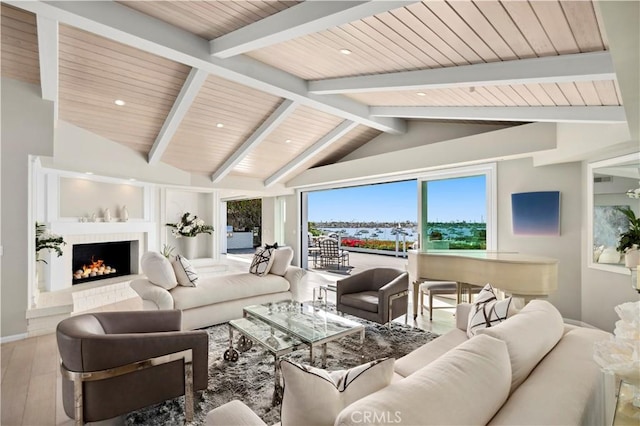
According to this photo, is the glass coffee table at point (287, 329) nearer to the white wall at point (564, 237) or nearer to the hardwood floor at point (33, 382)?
the hardwood floor at point (33, 382)

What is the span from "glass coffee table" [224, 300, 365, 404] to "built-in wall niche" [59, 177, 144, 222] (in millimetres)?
4710

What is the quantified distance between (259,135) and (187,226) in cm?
351

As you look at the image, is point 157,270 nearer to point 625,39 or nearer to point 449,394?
point 449,394

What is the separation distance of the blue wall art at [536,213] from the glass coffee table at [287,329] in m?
3.14

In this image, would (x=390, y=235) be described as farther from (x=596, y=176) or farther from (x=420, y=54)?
(x=420, y=54)

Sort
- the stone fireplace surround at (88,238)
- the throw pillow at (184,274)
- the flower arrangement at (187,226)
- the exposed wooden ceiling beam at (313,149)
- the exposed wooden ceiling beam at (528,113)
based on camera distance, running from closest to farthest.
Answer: the exposed wooden ceiling beam at (528,113) → the throw pillow at (184,274) → the stone fireplace surround at (88,238) → the exposed wooden ceiling beam at (313,149) → the flower arrangement at (187,226)

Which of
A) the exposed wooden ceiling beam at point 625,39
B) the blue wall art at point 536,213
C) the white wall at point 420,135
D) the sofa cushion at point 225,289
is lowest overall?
the sofa cushion at point 225,289

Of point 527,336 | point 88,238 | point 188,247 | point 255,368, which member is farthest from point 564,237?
point 88,238

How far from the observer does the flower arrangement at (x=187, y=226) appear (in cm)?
776

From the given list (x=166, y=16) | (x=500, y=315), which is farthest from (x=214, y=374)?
(x=166, y=16)

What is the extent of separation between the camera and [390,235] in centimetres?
788

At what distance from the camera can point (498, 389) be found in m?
1.17

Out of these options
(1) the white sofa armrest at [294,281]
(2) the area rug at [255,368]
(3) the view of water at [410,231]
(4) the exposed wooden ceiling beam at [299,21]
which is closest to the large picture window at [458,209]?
(3) the view of water at [410,231]

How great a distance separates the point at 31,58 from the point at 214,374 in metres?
3.81
